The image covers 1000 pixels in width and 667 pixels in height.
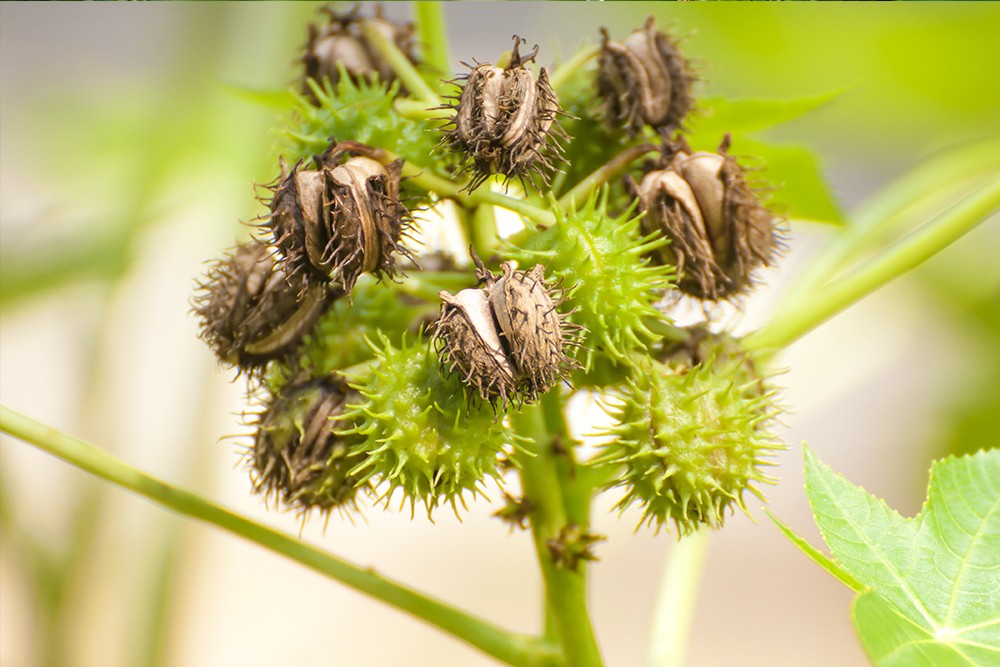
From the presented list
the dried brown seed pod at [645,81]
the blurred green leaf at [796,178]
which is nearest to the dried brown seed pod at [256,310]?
the dried brown seed pod at [645,81]

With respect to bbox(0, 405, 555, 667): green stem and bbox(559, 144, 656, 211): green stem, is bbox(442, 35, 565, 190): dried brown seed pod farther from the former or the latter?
bbox(0, 405, 555, 667): green stem

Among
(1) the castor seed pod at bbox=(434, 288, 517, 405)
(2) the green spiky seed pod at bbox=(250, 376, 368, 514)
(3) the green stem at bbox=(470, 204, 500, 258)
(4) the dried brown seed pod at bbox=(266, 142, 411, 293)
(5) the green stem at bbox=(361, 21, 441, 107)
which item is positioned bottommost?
(2) the green spiky seed pod at bbox=(250, 376, 368, 514)

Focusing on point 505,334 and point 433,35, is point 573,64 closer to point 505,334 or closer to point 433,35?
point 433,35

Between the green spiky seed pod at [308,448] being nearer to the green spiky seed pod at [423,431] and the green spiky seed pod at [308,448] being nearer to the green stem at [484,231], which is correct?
the green spiky seed pod at [423,431]

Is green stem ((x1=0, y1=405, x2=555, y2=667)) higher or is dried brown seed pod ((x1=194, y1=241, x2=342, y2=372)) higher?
dried brown seed pod ((x1=194, y1=241, x2=342, y2=372))

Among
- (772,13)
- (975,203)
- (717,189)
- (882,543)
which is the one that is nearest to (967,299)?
(772,13)

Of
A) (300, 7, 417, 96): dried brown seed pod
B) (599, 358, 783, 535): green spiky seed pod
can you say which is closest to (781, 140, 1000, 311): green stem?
(599, 358, 783, 535): green spiky seed pod

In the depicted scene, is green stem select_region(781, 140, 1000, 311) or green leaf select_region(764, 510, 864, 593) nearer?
green leaf select_region(764, 510, 864, 593)
